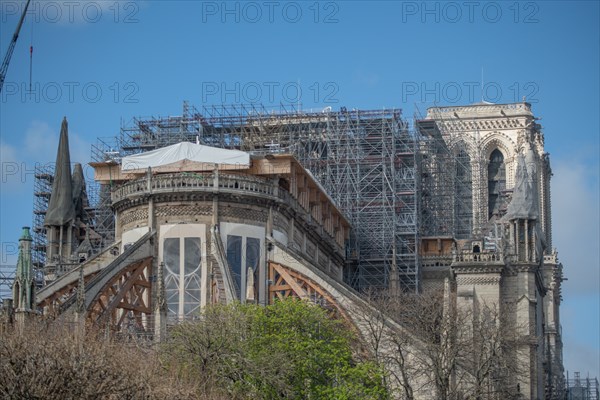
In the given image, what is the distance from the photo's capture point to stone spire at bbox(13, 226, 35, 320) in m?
72.2

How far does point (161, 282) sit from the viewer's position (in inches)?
3150

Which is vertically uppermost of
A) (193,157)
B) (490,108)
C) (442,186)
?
(490,108)

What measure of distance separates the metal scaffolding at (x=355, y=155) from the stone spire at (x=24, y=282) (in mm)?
35032

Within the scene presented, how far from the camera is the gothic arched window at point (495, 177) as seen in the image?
133 metres

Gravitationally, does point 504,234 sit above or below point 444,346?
above

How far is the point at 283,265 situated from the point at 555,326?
2022 inches

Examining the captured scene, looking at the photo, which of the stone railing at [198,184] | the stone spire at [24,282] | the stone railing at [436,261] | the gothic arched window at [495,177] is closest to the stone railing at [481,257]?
the stone railing at [436,261]

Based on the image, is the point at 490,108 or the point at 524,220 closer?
the point at 524,220

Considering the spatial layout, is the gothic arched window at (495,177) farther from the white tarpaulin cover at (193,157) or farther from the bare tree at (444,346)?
the white tarpaulin cover at (193,157)

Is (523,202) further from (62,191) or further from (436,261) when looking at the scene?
(62,191)

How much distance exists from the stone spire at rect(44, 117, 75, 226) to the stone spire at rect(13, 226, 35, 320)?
1250 inches

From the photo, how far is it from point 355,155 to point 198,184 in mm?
23491

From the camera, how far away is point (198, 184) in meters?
88.9

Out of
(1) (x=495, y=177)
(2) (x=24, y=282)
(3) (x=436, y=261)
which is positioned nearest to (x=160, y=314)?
(2) (x=24, y=282)
